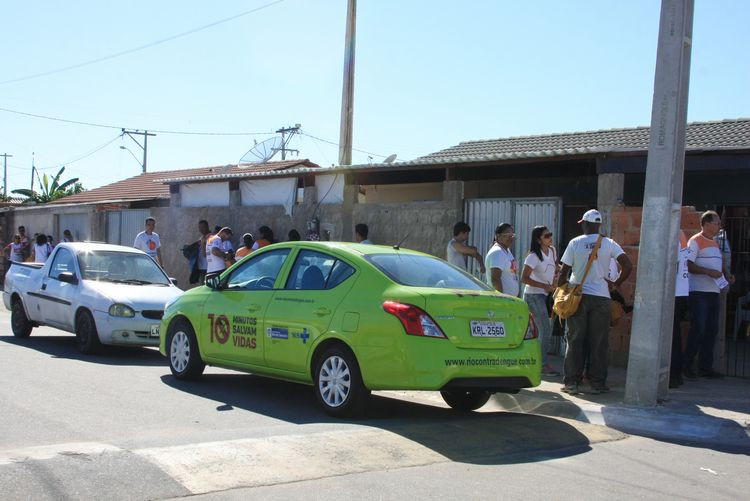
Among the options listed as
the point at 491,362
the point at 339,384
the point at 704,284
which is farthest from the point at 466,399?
the point at 704,284

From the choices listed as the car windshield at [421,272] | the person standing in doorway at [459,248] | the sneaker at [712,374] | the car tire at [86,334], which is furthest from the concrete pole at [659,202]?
the car tire at [86,334]

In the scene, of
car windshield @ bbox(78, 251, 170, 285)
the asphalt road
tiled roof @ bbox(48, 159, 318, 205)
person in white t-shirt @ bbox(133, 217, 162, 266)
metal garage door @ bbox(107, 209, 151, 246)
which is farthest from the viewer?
tiled roof @ bbox(48, 159, 318, 205)

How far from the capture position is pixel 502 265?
9.42 meters

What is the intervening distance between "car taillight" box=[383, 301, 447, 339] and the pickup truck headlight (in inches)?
197

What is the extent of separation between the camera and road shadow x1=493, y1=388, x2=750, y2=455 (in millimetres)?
7379

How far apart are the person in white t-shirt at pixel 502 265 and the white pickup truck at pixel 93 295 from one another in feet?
14.3

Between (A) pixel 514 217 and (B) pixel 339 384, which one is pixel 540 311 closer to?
(A) pixel 514 217

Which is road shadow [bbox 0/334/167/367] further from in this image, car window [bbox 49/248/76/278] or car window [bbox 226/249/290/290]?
car window [bbox 226/249/290/290]

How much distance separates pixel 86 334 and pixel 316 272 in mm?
4470

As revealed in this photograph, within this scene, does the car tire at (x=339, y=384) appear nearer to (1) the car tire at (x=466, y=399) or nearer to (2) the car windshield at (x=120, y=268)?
(1) the car tire at (x=466, y=399)

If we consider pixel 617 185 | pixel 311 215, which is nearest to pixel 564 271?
pixel 617 185

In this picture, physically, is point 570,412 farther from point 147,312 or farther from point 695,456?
point 147,312

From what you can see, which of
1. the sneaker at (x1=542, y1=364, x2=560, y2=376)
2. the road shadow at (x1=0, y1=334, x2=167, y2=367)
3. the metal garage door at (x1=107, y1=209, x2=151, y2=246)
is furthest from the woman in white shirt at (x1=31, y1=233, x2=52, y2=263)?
the sneaker at (x1=542, y1=364, x2=560, y2=376)

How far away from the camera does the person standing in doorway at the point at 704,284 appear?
9.49 metres
